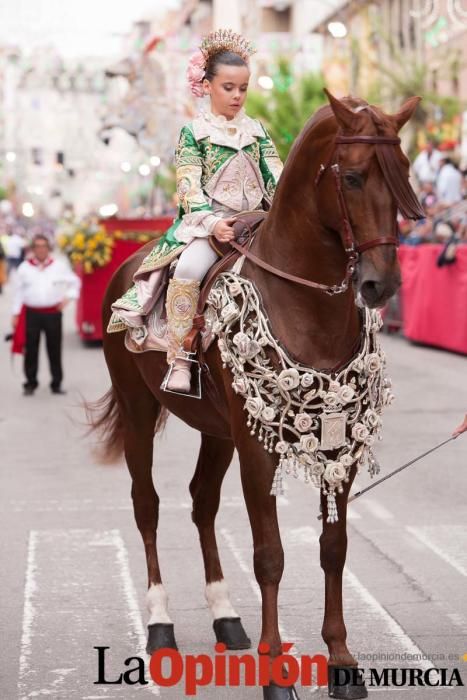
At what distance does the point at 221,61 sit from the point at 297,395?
64.4 inches

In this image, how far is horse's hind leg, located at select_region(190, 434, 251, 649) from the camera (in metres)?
6.39

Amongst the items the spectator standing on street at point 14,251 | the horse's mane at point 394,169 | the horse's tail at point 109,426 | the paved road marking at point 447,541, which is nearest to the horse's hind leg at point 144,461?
the horse's tail at point 109,426

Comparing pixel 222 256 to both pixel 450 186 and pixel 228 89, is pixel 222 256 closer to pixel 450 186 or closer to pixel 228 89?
pixel 228 89

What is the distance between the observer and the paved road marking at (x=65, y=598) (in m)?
5.75

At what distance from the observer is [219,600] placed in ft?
21.1

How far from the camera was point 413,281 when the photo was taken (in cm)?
2175

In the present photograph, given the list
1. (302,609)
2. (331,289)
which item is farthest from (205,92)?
(302,609)

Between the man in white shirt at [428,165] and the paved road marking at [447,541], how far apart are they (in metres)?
18.9

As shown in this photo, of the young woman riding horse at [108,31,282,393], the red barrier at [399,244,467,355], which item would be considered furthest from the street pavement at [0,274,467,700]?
the red barrier at [399,244,467,355]

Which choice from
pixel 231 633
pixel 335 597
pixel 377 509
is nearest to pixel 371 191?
pixel 335 597

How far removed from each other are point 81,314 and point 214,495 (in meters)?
16.5

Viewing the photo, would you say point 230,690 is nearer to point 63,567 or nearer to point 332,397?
point 332,397

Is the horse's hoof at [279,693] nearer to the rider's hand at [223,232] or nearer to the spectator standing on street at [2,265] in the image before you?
the rider's hand at [223,232]

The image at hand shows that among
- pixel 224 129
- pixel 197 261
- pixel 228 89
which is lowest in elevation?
pixel 197 261
